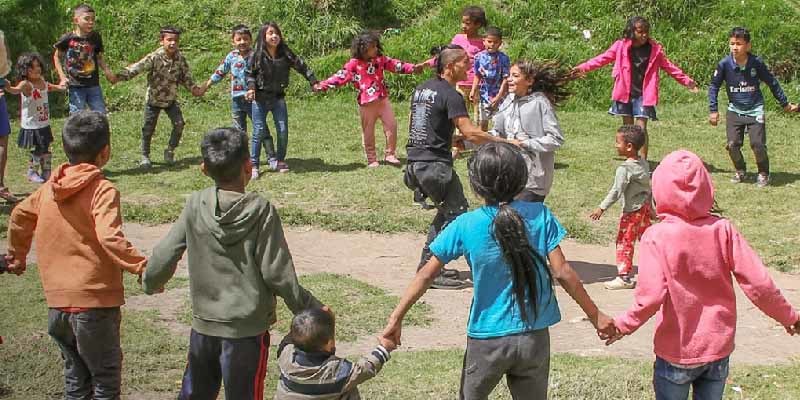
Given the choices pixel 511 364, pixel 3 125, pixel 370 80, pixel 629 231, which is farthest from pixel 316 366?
pixel 370 80

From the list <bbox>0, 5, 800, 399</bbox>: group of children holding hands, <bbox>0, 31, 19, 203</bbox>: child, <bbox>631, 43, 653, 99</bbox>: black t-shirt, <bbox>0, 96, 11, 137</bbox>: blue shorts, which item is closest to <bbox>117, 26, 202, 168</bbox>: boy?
<bbox>0, 31, 19, 203</bbox>: child

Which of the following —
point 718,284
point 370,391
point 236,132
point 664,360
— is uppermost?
point 236,132

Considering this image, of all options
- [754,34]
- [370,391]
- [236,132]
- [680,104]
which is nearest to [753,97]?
[680,104]

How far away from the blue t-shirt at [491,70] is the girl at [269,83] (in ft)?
→ 6.05

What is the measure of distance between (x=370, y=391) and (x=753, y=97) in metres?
7.30

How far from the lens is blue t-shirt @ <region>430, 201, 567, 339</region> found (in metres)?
4.66

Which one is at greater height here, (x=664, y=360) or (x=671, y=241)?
(x=671, y=241)

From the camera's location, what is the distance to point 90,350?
5.25 m

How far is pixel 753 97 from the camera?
12.0 metres

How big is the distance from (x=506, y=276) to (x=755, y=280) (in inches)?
40.1

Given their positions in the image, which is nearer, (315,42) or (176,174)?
(176,174)

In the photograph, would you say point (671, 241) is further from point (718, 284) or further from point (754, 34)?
point (754, 34)

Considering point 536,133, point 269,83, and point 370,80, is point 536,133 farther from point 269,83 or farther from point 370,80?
point 269,83

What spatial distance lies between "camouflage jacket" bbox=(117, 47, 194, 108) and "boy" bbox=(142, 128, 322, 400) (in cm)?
809
